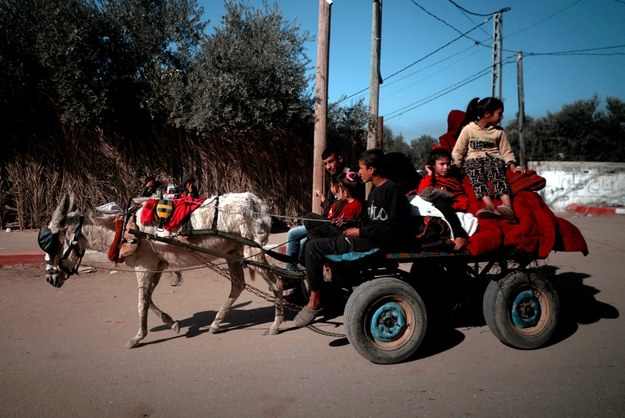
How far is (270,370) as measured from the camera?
369 centimetres

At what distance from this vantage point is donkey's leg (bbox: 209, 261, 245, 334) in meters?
4.66

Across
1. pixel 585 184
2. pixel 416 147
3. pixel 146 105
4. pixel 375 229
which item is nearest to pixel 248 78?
pixel 146 105

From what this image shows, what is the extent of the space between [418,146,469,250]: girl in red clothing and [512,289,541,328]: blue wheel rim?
2.54ft

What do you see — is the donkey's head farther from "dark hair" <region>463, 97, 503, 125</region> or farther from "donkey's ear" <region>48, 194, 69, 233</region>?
"dark hair" <region>463, 97, 503, 125</region>

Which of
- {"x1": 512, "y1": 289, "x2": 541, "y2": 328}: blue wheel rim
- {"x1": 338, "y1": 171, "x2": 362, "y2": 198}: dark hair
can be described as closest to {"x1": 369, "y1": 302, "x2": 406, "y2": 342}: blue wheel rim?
{"x1": 512, "y1": 289, "x2": 541, "y2": 328}: blue wheel rim

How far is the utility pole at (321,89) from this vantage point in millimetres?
6578

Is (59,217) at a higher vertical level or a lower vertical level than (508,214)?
lower

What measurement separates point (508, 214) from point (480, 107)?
4.30 feet

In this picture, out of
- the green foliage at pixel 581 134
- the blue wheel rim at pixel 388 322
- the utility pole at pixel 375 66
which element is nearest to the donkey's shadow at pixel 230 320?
the blue wheel rim at pixel 388 322

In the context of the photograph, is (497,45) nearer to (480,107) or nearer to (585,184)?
(585,184)

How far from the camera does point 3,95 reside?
9102mm

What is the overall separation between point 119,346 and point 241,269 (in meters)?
1.65

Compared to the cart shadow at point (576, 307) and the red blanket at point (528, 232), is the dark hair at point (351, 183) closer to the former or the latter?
the red blanket at point (528, 232)

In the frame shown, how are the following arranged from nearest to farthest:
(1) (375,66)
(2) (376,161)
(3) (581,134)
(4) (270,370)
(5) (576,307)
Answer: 1. (4) (270,370)
2. (2) (376,161)
3. (5) (576,307)
4. (1) (375,66)
5. (3) (581,134)
